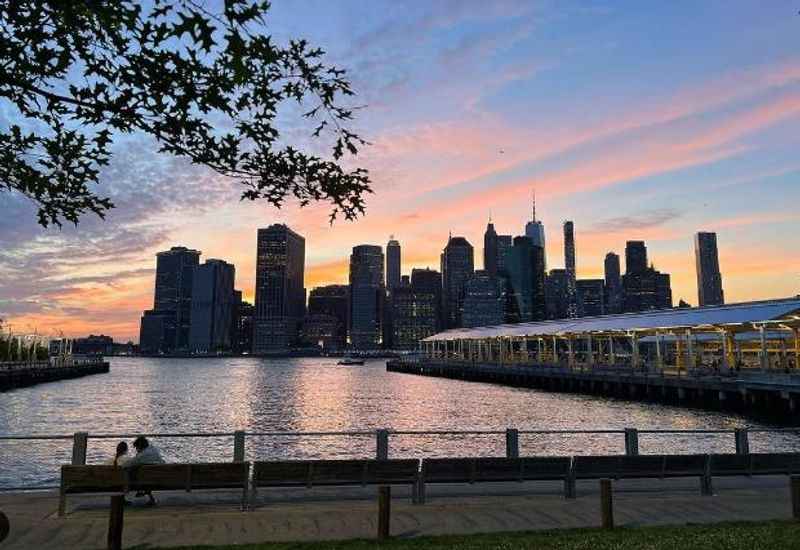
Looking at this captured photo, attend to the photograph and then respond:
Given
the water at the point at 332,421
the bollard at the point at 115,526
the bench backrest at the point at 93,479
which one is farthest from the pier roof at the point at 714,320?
the bollard at the point at 115,526

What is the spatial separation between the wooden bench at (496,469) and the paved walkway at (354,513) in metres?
0.46

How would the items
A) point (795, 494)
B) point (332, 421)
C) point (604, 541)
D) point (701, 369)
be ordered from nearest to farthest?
point (604, 541), point (795, 494), point (332, 421), point (701, 369)

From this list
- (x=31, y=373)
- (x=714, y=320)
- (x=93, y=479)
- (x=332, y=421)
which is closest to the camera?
(x=93, y=479)

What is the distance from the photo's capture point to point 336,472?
1278 centimetres

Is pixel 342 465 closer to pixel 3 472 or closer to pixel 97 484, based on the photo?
pixel 97 484

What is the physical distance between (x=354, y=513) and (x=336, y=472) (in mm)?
1171

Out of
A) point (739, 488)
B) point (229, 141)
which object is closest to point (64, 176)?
point (229, 141)

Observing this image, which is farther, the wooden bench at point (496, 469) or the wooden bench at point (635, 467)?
the wooden bench at point (635, 467)

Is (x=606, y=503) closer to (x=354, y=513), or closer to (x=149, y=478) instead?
(x=354, y=513)

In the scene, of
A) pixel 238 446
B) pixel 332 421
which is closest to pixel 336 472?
pixel 238 446

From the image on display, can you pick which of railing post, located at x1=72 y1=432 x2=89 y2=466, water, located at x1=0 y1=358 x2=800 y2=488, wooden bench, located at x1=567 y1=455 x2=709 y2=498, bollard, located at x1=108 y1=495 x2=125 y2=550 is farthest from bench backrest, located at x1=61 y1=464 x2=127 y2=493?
water, located at x1=0 y1=358 x2=800 y2=488

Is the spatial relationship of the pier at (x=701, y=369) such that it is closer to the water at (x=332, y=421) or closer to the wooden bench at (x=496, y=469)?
the water at (x=332, y=421)

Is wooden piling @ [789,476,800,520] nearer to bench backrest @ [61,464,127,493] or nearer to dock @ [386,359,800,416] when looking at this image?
bench backrest @ [61,464,127,493]

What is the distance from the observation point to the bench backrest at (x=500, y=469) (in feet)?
42.7
